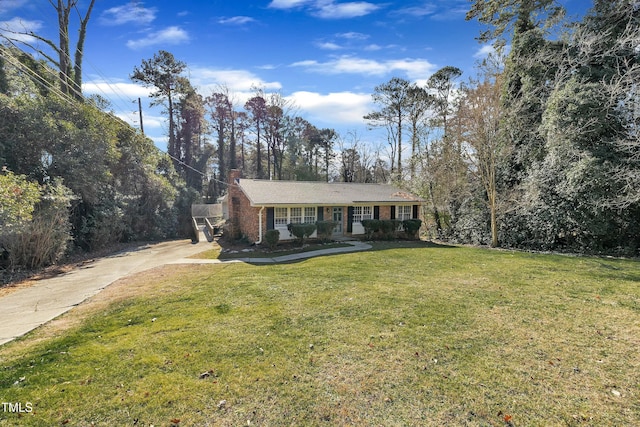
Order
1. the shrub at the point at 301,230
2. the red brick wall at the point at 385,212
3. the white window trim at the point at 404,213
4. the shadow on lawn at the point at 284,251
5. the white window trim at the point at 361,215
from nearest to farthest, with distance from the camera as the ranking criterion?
1. the shadow on lawn at the point at 284,251
2. the shrub at the point at 301,230
3. the white window trim at the point at 361,215
4. the red brick wall at the point at 385,212
5. the white window trim at the point at 404,213

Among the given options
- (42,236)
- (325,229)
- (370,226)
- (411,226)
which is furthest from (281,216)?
(42,236)

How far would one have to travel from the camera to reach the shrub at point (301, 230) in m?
15.9

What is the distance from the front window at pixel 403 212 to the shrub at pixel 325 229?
5507 millimetres

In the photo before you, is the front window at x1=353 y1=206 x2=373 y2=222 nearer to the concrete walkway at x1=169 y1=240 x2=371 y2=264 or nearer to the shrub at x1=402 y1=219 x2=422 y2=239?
the shrub at x1=402 y1=219 x2=422 y2=239

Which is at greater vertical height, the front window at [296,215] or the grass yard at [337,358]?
the front window at [296,215]

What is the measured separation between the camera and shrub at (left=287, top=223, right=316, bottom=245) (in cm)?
1585

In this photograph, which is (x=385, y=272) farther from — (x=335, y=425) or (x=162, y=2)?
(x=162, y=2)

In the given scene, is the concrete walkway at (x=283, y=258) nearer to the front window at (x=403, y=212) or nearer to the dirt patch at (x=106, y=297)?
the dirt patch at (x=106, y=297)

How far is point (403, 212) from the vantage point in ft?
66.0

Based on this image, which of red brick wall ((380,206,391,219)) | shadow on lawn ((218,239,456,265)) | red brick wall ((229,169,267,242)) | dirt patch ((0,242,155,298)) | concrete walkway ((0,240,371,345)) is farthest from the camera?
red brick wall ((380,206,391,219))

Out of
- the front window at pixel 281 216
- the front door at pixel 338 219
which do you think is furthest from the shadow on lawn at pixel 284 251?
the front door at pixel 338 219

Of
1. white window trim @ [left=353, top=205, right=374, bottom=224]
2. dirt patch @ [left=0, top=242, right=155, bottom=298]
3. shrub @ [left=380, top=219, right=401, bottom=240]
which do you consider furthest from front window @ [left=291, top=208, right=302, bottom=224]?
dirt patch @ [left=0, top=242, right=155, bottom=298]

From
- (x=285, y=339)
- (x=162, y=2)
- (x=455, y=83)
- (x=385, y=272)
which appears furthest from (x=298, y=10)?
(x=455, y=83)

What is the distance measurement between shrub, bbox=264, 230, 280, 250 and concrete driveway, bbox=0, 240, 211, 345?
4662 millimetres
